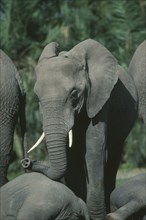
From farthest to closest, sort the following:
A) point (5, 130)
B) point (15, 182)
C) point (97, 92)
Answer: point (5, 130) < point (97, 92) < point (15, 182)

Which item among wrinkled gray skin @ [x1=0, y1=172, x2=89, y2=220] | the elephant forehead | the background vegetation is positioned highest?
the elephant forehead

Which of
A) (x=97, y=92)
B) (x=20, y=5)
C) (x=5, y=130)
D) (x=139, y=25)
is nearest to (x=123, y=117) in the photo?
(x=97, y=92)

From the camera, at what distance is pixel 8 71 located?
634 cm

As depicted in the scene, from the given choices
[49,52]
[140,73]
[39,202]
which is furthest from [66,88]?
[140,73]

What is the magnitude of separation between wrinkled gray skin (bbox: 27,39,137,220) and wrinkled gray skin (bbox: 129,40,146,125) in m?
0.37

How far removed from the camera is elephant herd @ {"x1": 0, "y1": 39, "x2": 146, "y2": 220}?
5.20m

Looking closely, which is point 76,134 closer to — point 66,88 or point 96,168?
point 96,168


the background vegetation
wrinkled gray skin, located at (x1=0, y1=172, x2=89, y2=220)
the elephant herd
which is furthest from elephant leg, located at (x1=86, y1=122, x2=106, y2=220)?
the background vegetation

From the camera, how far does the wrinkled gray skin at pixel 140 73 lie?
686 cm

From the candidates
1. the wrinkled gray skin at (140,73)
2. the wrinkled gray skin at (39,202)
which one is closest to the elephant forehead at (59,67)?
the wrinkled gray skin at (39,202)

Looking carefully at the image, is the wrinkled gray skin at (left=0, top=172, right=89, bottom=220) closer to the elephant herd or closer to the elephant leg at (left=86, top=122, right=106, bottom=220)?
the elephant herd

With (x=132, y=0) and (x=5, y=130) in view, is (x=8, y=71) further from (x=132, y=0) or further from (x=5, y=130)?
(x=132, y=0)

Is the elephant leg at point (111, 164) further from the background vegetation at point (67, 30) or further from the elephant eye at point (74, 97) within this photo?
the background vegetation at point (67, 30)

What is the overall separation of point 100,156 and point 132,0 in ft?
28.3
